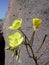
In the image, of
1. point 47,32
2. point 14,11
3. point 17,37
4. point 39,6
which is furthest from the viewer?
point 14,11

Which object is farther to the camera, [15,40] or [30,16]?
[30,16]

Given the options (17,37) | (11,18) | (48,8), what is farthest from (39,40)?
(17,37)

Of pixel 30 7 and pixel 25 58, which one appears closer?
pixel 25 58

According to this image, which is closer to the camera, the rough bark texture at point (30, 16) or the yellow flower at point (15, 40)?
the yellow flower at point (15, 40)

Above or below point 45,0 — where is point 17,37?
above

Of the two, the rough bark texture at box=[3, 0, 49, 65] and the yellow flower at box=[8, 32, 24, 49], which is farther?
the rough bark texture at box=[3, 0, 49, 65]

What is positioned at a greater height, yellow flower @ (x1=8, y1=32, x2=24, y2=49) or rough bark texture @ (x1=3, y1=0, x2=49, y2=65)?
yellow flower @ (x1=8, y1=32, x2=24, y2=49)

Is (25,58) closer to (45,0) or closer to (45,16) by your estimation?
(45,16)

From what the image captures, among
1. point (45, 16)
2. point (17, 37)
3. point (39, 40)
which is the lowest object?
point (39, 40)

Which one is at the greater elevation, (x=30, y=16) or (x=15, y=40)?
(x=15, y=40)

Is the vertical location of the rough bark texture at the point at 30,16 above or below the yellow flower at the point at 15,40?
below

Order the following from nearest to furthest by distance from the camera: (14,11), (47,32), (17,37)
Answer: (17,37)
(47,32)
(14,11)
